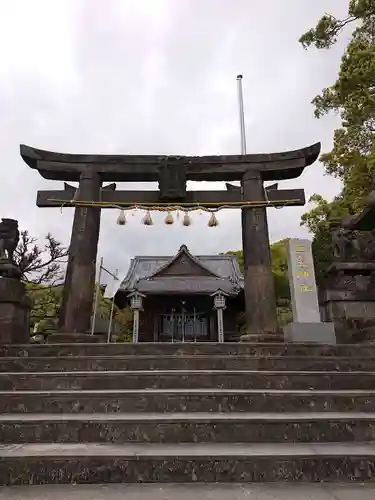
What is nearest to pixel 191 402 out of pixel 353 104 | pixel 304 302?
pixel 304 302

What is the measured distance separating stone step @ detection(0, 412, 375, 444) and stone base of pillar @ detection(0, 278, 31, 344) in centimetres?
369

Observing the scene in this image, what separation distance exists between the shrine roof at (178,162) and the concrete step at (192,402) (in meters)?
6.93

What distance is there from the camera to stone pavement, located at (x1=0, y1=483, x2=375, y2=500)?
242 cm

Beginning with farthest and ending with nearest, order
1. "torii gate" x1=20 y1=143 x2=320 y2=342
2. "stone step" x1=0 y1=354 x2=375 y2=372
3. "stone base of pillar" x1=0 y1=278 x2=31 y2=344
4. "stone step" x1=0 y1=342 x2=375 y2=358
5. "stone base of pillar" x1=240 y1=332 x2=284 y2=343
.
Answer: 1. "torii gate" x1=20 y1=143 x2=320 y2=342
2. "stone base of pillar" x1=240 y1=332 x2=284 y2=343
3. "stone base of pillar" x1=0 y1=278 x2=31 y2=344
4. "stone step" x1=0 y1=342 x2=375 y2=358
5. "stone step" x1=0 y1=354 x2=375 y2=372

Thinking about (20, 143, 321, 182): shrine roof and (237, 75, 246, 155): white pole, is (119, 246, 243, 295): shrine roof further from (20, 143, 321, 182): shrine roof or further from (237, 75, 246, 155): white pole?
(20, 143, 321, 182): shrine roof

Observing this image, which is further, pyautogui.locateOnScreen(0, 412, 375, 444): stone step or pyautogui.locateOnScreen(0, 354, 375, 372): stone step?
pyautogui.locateOnScreen(0, 354, 375, 372): stone step

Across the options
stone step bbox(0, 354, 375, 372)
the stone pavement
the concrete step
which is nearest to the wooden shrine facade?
stone step bbox(0, 354, 375, 372)

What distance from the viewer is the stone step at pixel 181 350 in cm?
577

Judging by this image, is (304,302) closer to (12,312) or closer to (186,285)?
(12,312)

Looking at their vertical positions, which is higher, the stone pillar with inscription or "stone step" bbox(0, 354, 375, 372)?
the stone pillar with inscription

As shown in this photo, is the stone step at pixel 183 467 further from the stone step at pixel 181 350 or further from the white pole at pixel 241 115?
the white pole at pixel 241 115

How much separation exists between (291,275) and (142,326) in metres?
10.7

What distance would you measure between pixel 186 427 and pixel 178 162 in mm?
7488

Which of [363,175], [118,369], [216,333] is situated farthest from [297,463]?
[216,333]
